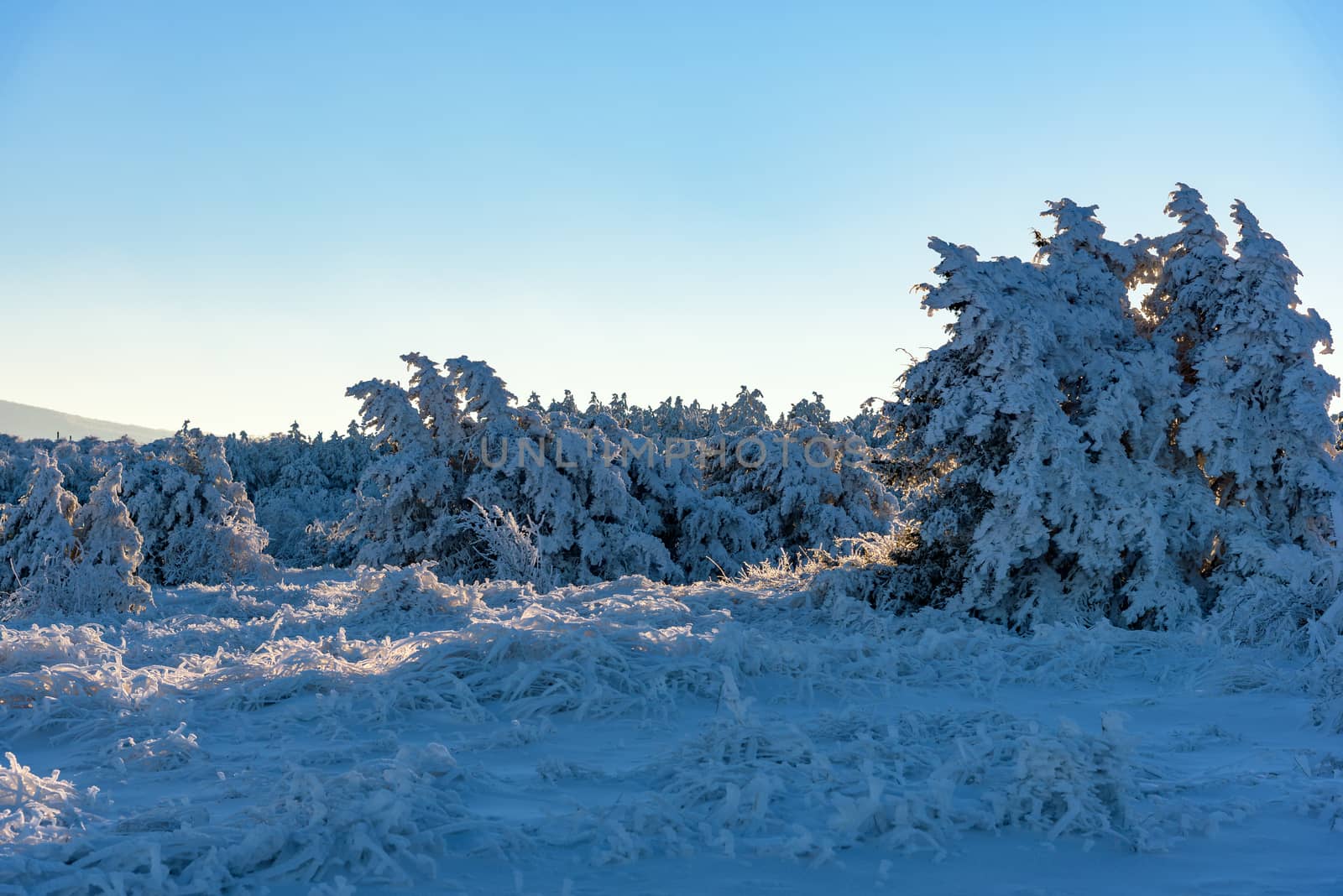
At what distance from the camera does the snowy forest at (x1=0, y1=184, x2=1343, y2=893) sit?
138 inches

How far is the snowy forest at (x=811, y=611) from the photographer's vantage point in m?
3.50

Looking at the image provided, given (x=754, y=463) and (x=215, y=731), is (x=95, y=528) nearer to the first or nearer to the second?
(x=215, y=731)

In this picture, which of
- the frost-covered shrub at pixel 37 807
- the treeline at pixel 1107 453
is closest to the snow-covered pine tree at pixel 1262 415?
the treeline at pixel 1107 453

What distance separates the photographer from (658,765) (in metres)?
4.27

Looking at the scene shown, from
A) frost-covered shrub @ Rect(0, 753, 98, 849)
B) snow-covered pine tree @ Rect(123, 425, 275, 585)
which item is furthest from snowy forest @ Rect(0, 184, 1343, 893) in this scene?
snow-covered pine tree @ Rect(123, 425, 275, 585)

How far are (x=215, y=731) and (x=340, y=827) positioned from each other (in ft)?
6.93

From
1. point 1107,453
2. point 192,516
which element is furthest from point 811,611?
point 192,516

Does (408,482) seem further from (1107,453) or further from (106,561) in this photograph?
(1107,453)

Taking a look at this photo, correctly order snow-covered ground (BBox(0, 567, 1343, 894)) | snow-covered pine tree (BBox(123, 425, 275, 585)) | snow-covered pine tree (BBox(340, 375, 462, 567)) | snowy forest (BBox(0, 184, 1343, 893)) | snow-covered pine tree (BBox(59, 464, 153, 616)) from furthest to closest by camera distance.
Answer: snow-covered pine tree (BBox(123, 425, 275, 585)), snow-covered pine tree (BBox(340, 375, 462, 567)), snow-covered pine tree (BBox(59, 464, 153, 616)), snowy forest (BBox(0, 184, 1343, 893)), snow-covered ground (BBox(0, 567, 1343, 894))

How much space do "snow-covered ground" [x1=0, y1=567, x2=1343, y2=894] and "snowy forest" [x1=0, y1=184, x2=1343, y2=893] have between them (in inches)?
0.9

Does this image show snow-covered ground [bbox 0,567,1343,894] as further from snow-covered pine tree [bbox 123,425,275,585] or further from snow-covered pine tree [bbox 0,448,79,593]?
snow-covered pine tree [bbox 123,425,275,585]

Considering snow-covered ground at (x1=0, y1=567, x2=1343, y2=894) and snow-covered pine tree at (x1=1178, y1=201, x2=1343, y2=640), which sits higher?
snow-covered pine tree at (x1=1178, y1=201, x2=1343, y2=640)

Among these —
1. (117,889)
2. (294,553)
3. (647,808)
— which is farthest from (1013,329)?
(294,553)

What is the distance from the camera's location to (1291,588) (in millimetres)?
7480
